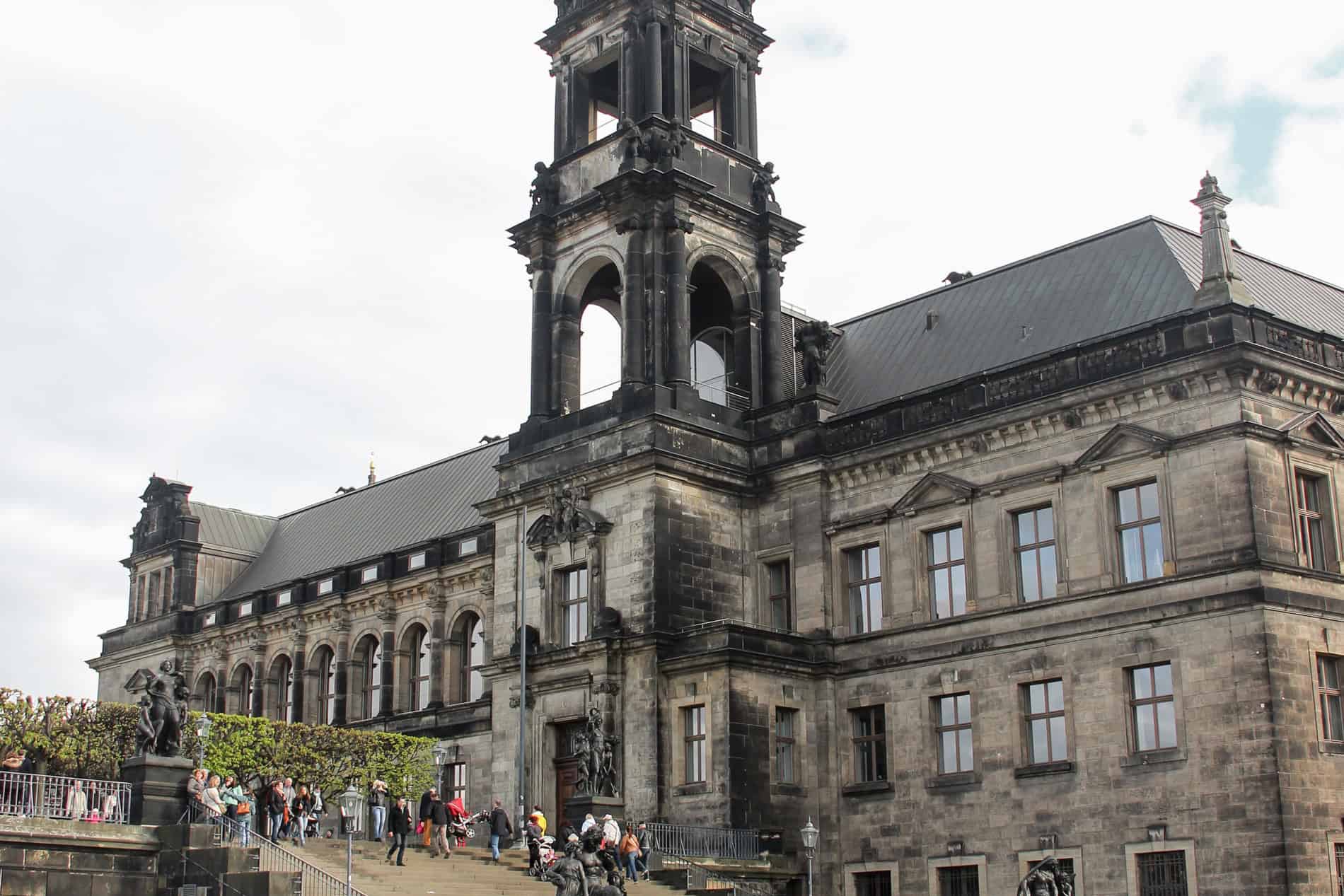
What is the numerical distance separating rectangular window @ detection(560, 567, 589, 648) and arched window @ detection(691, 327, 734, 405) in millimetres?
7169

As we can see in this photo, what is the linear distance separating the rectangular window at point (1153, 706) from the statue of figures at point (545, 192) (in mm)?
23345

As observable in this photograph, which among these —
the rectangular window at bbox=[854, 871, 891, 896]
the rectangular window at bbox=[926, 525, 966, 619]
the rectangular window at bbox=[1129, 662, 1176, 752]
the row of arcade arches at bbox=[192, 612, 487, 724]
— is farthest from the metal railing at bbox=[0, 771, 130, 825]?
the rectangular window at bbox=[1129, 662, 1176, 752]

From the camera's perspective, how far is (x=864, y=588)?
44.3 metres

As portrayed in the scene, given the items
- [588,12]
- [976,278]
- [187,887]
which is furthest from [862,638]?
[588,12]

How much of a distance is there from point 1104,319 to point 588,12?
19.5 metres

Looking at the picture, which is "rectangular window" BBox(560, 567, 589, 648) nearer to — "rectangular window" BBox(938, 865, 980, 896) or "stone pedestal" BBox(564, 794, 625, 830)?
"stone pedestal" BBox(564, 794, 625, 830)

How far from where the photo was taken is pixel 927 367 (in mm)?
47094

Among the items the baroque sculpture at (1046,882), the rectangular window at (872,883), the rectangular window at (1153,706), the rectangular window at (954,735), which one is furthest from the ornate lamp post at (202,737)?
the rectangular window at (1153,706)

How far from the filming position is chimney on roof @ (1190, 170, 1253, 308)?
3781 centimetres

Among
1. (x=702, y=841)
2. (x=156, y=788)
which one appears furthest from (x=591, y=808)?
(x=156, y=788)

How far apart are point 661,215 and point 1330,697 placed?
73.9ft

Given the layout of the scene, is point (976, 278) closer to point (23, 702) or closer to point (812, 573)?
point (812, 573)

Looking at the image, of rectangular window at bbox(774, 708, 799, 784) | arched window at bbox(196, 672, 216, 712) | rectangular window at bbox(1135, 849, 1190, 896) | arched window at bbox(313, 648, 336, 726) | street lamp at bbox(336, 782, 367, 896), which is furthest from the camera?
arched window at bbox(196, 672, 216, 712)

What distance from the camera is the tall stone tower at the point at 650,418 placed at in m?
43.4
